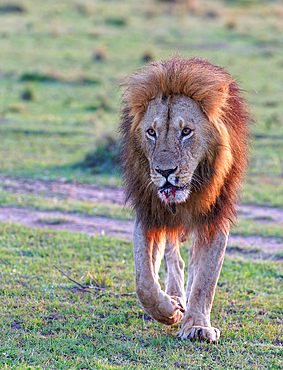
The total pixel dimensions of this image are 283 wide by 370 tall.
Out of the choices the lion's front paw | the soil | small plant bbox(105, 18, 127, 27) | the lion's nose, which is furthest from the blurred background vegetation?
the lion's front paw

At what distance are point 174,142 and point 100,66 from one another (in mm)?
15168

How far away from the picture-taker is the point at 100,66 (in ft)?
58.7

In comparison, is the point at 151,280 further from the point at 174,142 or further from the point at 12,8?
the point at 12,8

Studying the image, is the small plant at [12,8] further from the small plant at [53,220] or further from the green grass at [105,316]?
the green grass at [105,316]

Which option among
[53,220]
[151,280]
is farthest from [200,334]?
[53,220]

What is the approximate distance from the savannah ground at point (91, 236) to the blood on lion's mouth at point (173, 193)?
0.97 m

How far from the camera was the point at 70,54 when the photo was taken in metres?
19.1

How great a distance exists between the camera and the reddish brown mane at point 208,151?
3408 mm

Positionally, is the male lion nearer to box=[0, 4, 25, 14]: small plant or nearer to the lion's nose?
the lion's nose

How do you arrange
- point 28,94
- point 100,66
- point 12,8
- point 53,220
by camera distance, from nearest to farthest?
1. point 53,220
2. point 28,94
3. point 100,66
4. point 12,8

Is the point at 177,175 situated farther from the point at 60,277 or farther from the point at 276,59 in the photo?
the point at 276,59

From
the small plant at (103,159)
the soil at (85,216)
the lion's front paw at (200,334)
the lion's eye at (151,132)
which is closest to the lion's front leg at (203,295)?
the lion's front paw at (200,334)

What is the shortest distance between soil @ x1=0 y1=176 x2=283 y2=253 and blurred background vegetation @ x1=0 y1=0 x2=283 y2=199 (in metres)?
0.35

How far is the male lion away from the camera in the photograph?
130 inches
